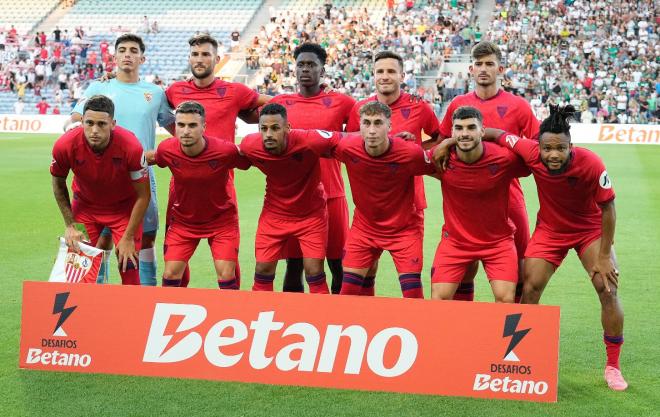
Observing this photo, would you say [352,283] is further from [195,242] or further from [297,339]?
[195,242]

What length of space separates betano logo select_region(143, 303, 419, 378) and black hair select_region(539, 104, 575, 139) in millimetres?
1613

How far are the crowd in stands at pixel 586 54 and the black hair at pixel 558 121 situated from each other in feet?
76.4

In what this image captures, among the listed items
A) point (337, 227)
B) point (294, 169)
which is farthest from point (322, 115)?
point (337, 227)

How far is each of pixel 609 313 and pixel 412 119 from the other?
2.06 metres

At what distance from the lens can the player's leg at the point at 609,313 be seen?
5.52 m

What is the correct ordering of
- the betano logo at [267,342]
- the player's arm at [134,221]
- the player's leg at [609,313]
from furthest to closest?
the player's arm at [134,221] → the player's leg at [609,313] → the betano logo at [267,342]

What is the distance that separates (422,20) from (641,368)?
30.9m

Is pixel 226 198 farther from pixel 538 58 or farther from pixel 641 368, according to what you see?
pixel 538 58

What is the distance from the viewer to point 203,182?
6.28 meters

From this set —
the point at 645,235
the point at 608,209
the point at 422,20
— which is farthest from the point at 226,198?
the point at 422,20

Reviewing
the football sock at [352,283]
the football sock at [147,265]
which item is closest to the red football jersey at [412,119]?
the football sock at [352,283]

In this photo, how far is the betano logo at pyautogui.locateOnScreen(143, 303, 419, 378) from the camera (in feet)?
16.7

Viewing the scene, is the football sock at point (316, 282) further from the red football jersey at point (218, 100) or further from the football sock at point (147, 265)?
the football sock at point (147, 265)

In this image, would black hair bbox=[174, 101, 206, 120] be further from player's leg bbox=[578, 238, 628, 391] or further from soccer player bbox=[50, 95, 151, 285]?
player's leg bbox=[578, 238, 628, 391]
